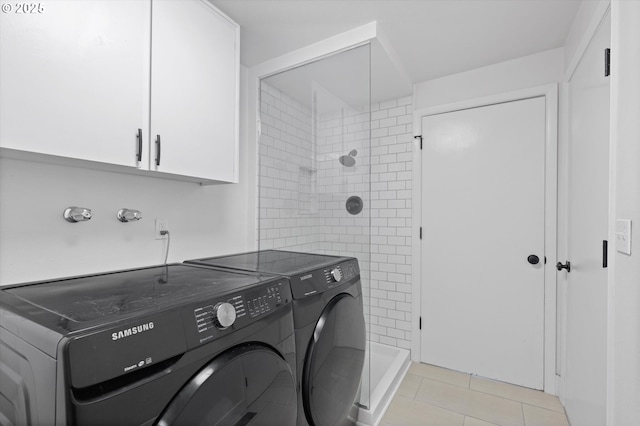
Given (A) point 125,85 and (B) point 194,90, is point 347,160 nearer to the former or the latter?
(B) point 194,90

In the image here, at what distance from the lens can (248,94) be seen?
97.2 inches

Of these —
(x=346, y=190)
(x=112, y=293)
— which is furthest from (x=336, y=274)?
(x=112, y=293)

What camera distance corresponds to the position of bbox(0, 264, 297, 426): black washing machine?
2.01 ft

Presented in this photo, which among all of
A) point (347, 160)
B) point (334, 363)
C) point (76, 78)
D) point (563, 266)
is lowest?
point (334, 363)

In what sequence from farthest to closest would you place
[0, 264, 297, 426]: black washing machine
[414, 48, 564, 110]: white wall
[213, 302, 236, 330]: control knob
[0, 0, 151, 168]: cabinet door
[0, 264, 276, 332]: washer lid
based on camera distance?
1. [414, 48, 564, 110]: white wall
2. [0, 0, 151, 168]: cabinet door
3. [213, 302, 236, 330]: control knob
4. [0, 264, 276, 332]: washer lid
5. [0, 264, 297, 426]: black washing machine

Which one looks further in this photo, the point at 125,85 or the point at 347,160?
the point at 347,160

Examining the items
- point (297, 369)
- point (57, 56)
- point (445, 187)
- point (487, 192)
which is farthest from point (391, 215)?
point (57, 56)

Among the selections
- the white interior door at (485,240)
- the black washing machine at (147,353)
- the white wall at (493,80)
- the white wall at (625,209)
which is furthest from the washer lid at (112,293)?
the white wall at (493,80)

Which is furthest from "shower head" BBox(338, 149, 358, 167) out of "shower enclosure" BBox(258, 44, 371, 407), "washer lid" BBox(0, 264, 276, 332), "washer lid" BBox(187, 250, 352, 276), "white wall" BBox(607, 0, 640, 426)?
"white wall" BBox(607, 0, 640, 426)

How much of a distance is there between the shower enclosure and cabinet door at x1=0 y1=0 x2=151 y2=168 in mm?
1055

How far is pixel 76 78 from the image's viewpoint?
1.11 metres

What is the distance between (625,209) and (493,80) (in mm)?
1779

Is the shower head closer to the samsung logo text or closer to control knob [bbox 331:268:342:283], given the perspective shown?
control knob [bbox 331:268:342:283]

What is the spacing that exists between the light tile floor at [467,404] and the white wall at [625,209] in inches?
36.6
